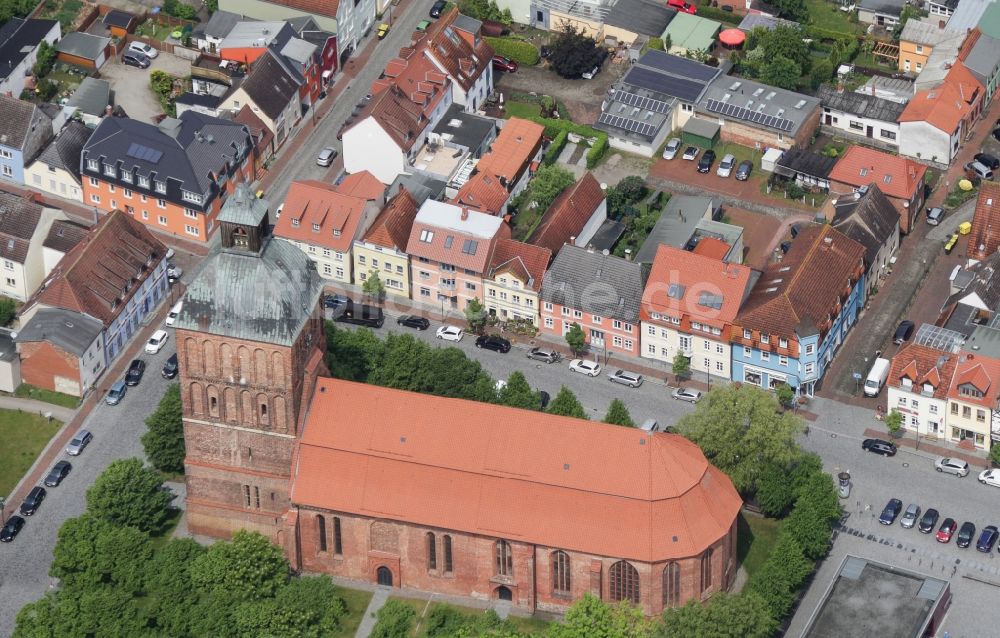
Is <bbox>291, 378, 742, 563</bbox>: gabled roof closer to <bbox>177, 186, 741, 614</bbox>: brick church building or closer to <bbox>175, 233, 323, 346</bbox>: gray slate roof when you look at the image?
<bbox>177, 186, 741, 614</bbox>: brick church building

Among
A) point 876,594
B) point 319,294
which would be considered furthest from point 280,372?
point 876,594

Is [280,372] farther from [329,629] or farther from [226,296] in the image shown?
[329,629]

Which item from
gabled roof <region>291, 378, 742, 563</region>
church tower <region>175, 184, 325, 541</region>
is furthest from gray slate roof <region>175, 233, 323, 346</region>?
gabled roof <region>291, 378, 742, 563</region>

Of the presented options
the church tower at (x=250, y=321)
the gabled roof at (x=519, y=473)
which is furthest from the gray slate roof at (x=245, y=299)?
the gabled roof at (x=519, y=473)

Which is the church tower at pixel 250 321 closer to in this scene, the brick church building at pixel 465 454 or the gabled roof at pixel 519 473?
the brick church building at pixel 465 454

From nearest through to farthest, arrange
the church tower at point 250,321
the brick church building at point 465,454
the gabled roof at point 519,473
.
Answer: the church tower at point 250,321
the brick church building at point 465,454
the gabled roof at point 519,473

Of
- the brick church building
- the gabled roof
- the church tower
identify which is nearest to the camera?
the church tower
